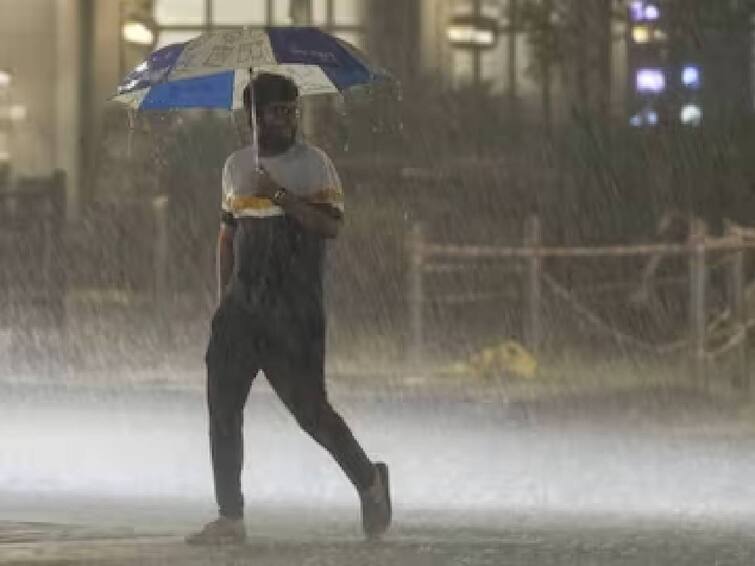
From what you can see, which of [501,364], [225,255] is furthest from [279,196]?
[501,364]

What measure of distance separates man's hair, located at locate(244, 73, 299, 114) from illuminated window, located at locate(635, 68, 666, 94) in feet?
52.3

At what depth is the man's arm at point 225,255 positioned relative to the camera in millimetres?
7695

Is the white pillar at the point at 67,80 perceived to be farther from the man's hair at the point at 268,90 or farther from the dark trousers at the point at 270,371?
the dark trousers at the point at 270,371

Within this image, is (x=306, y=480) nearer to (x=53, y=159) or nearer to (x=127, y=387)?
(x=127, y=387)

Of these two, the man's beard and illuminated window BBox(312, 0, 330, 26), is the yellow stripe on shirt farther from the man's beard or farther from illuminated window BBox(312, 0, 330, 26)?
illuminated window BBox(312, 0, 330, 26)

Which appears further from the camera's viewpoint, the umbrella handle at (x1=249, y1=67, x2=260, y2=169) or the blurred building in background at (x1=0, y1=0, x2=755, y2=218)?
the blurred building in background at (x1=0, y1=0, x2=755, y2=218)

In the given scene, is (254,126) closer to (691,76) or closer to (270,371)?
(270,371)

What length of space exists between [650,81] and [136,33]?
732 cm

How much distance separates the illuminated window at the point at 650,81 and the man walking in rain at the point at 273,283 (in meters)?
16.1

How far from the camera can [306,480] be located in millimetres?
10273

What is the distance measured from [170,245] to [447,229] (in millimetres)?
3534

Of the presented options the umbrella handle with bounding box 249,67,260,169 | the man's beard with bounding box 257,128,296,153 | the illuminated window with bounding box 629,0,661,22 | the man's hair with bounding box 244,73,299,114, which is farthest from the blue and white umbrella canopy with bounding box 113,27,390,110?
the illuminated window with bounding box 629,0,661,22

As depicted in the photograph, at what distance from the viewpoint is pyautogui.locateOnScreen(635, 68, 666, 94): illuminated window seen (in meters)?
23.8

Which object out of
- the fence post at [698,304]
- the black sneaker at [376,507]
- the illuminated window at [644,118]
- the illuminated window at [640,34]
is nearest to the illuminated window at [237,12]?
the illuminated window at [640,34]
